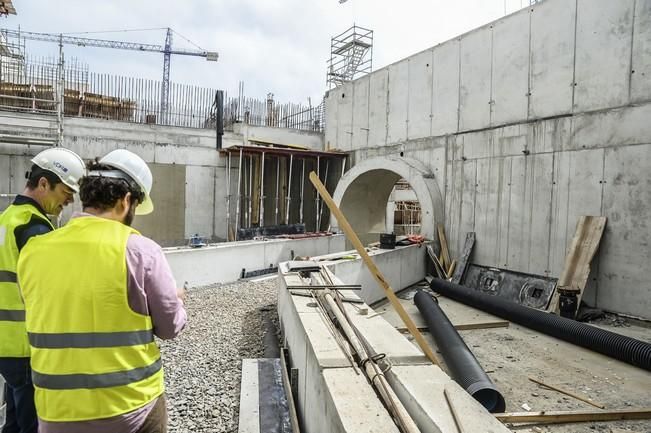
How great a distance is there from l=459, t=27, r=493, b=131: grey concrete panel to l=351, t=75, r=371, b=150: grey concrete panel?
13.4ft

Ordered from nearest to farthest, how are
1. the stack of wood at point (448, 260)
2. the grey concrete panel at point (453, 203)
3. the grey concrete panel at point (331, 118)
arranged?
the stack of wood at point (448, 260) → the grey concrete panel at point (453, 203) → the grey concrete panel at point (331, 118)

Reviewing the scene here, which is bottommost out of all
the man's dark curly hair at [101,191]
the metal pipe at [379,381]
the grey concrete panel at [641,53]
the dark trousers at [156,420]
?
the metal pipe at [379,381]

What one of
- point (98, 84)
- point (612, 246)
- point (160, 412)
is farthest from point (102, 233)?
point (98, 84)

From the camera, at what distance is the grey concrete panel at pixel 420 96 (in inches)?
459

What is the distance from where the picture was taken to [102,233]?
1.55 meters

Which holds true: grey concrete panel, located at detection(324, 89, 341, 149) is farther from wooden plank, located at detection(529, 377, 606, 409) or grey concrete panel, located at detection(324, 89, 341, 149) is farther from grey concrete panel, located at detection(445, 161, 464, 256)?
wooden plank, located at detection(529, 377, 606, 409)

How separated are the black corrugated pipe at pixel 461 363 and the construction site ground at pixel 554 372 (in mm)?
275

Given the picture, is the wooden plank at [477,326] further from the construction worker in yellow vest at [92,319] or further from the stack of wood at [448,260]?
the construction worker in yellow vest at [92,319]

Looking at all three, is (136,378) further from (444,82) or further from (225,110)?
(225,110)

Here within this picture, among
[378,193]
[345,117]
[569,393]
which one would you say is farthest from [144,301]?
[345,117]

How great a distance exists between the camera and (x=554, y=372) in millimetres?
5172

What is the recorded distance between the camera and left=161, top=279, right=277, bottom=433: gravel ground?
356cm

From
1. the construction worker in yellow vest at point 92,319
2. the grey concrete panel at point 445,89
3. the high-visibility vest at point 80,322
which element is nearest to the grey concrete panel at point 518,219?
the grey concrete panel at point 445,89

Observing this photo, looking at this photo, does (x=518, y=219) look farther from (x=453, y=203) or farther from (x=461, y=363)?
(x=461, y=363)
